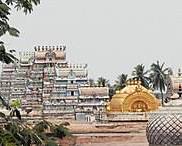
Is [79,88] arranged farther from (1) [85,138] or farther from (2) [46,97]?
(1) [85,138]

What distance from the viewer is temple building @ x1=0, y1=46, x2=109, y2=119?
48531mm

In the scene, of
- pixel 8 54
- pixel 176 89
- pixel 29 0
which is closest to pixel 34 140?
pixel 8 54

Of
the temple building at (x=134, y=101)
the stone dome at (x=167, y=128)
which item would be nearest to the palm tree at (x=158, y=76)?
the temple building at (x=134, y=101)

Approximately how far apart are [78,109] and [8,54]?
4253 centimetres

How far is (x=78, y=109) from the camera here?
47.9m

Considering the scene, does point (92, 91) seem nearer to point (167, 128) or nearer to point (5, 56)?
point (167, 128)

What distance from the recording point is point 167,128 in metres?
13.5

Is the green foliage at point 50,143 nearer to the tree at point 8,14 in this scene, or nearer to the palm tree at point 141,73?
the tree at point 8,14

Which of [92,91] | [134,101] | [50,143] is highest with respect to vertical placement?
[92,91]

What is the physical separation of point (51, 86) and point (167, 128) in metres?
39.5

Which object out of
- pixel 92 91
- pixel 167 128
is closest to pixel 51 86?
pixel 92 91

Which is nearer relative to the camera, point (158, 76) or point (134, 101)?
point (134, 101)

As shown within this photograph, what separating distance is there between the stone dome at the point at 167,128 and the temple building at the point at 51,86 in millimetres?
31654

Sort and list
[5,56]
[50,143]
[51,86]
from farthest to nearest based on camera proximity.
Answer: [51,86] → [5,56] → [50,143]
